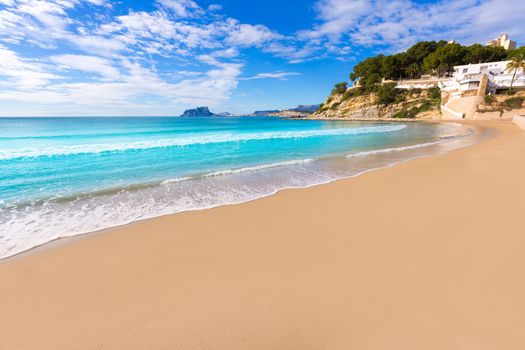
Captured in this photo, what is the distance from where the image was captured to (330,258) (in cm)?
357

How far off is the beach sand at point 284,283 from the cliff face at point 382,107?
6437cm

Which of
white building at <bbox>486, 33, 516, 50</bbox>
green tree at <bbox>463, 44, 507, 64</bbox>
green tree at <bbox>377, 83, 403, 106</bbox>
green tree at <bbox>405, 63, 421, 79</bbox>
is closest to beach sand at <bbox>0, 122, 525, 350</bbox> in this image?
green tree at <bbox>377, 83, 403, 106</bbox>

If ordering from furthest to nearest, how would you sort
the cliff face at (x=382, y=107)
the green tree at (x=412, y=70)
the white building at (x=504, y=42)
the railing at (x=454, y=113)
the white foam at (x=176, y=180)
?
the white building at (x=504, y=42) → the green tree at (x=412, y=70) → the cliff face at (x=382, y=107) → the railing at (x=454, y=113) → the white foam at (x=176, y=180)

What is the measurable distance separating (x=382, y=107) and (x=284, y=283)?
251 feet

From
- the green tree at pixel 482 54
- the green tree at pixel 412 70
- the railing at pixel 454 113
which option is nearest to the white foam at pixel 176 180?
the railing at pixel 454 113

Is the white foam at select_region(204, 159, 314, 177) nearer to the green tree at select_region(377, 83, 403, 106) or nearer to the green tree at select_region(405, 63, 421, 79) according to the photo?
the green tree at select_region(377, 83, 403, 106)

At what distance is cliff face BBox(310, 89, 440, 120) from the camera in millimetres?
57231

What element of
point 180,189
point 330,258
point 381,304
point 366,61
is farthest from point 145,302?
point 366,61

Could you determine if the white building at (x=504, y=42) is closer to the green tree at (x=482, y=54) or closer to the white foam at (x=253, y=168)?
the green tree at (x=482, y=54)

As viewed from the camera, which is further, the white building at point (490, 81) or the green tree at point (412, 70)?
the green tree at point (412, 70)

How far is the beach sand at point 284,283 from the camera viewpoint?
92.0 inches

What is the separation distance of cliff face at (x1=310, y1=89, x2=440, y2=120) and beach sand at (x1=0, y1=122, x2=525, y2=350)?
64.4 m

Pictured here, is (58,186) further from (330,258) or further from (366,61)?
(366,61)

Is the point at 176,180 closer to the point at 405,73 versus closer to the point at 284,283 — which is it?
the point at 284,283
